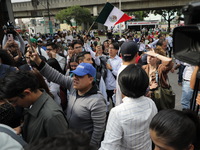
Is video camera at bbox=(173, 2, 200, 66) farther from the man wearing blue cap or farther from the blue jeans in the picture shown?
the blue jeans

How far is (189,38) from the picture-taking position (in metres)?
1.40

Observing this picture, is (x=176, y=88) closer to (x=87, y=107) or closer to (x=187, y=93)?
(x=187, y=93)

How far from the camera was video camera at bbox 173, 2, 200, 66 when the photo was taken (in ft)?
3.88

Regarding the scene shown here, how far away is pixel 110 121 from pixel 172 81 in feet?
19.3

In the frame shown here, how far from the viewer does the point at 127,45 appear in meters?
2.47

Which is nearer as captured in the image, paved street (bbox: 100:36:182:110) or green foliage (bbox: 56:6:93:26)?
paved street (bbox: 100:36:182:110)

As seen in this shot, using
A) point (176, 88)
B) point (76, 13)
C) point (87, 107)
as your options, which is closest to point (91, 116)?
point (87, 107)

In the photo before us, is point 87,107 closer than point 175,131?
No

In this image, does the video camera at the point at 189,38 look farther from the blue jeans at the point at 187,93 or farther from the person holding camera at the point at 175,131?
the blue jeans at the point at 187,93

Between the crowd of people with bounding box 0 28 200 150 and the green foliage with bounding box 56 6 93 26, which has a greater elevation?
the green foliage with bounding box 56 6 93 26

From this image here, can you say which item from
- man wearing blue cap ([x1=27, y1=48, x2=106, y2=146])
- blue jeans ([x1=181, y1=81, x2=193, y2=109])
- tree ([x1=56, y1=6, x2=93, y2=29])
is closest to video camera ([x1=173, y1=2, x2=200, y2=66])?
man wearing blue cap ([x1=27, y1=48, x2=106, y2=146])

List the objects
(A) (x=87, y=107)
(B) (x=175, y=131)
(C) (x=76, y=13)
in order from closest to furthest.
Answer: (B) (x=175, y=131) < (A) (x=87, y=107) < (C) (x=76, y=13)

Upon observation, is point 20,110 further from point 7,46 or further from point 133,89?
point 7,46

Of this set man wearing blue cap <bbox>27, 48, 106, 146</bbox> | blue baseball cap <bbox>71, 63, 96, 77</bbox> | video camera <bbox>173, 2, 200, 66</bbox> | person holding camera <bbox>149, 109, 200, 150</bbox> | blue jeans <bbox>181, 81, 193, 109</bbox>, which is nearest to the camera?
person holding camera <bbox>149, 109, 200, 150</bbox>
